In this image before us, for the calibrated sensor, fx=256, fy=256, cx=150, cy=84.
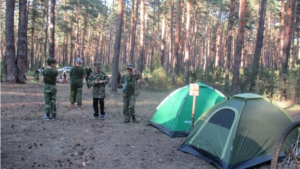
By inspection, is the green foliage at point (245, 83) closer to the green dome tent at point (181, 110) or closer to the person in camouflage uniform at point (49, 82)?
the green dome tent at point (181, 110)

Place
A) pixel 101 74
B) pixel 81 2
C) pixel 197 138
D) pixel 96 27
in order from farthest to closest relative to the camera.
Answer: pixel 96 27 < pixel 81 2 < pixel 101 74 < pixel 197 138

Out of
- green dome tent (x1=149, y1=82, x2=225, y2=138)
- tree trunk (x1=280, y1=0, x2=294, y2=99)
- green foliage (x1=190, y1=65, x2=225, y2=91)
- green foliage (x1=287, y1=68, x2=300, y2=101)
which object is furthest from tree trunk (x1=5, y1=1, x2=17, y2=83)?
green foliage (x1=287, y1=68, x2=300, y2=101)

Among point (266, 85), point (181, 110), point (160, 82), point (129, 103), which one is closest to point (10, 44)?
point (129, 103)

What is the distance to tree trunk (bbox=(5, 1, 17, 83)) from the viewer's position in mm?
13906

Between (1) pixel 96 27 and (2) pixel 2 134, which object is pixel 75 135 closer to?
(2) pixel 2 134

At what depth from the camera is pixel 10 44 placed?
1416 cm

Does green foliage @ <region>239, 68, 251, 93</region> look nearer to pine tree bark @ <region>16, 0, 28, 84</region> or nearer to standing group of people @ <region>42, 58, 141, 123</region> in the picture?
standing group of people @ <region>42, 58, 141, 123</region>

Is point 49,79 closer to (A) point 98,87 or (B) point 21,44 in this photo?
(A) point 98,87

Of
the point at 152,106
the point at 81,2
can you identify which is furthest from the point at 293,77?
the point at 81,2

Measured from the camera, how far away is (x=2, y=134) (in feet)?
21.0

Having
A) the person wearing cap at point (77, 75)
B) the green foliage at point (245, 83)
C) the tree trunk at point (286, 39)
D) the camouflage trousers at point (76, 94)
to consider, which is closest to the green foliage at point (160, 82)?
the green foliage at point (245, 83)

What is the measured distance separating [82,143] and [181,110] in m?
2.93

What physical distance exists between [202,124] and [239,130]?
947 mm

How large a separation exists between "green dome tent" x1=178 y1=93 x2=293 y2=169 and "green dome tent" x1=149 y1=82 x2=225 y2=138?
4.37ft
